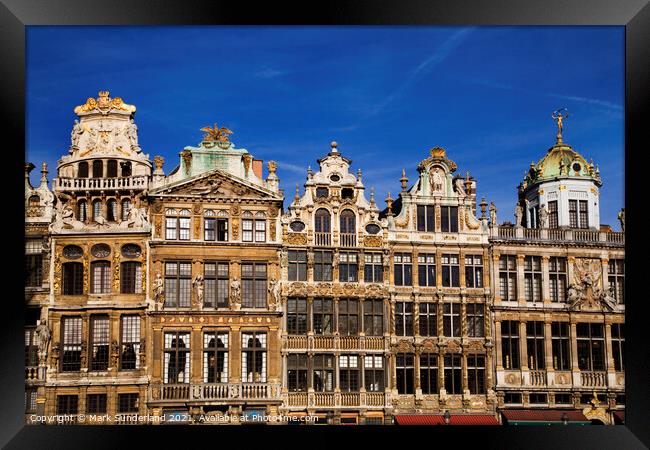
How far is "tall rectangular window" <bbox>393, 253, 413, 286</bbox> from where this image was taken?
29000mm

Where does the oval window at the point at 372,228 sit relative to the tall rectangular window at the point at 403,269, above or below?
above

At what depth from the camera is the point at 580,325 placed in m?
29.7

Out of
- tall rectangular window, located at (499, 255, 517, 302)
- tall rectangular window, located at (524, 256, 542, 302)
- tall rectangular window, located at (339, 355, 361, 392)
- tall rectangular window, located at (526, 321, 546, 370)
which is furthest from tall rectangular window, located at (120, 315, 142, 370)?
tall rectangular window, located at (524, 256, 542, 302)

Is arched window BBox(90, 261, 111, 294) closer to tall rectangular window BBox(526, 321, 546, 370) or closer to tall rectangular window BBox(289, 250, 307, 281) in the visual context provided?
tall rectangular window BBox(289, 250, 307, 281)

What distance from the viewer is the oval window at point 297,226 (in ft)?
93.7

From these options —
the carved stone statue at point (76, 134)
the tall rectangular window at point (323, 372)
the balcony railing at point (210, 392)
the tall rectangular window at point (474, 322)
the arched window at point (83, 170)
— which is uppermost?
the carved stone statue at point (76, 134)

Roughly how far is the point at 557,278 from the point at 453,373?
15.0 feet

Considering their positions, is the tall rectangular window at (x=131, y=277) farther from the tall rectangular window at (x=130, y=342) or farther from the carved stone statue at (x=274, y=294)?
the carved stone statue at (x=274, y=294)

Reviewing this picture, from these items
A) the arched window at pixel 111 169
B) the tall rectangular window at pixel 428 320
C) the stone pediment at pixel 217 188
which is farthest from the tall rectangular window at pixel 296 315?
the arched window at pixel 111 169

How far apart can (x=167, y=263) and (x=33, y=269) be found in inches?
152

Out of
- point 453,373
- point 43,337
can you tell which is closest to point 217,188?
point 43,337

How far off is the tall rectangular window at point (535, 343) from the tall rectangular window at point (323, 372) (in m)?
6.20
